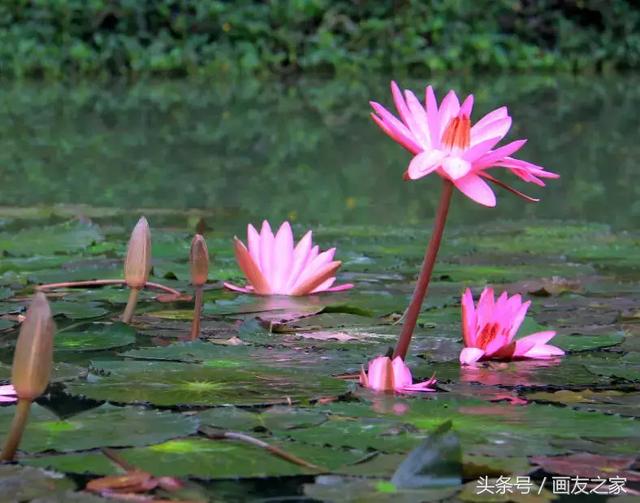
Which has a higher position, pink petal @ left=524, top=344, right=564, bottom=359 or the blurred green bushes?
the blurred green bushes

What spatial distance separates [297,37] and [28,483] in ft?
30.4

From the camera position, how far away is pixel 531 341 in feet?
4.77

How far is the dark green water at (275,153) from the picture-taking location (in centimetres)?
322

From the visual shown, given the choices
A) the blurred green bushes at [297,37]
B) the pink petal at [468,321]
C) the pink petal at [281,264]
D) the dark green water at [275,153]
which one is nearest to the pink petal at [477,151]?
the pink petal at [468,321]

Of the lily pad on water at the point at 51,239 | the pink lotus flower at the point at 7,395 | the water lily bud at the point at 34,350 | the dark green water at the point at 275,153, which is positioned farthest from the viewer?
the dark green water at the point at 275,153

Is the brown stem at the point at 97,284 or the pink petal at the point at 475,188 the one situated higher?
the pink petal at the point at 475,188

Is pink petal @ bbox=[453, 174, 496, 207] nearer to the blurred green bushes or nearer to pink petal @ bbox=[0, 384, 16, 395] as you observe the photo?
pink petal @ bbox=[0, 384, 16, 395]

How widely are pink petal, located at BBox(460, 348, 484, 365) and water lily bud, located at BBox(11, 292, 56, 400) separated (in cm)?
57

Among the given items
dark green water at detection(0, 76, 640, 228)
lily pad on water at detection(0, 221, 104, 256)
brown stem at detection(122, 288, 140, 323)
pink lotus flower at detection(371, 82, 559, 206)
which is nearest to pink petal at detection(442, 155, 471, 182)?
pink lotus flower at detection(371, 82, 559, 206)

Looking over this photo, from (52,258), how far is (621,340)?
959mm

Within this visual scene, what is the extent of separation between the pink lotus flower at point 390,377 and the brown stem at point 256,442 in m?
0.20

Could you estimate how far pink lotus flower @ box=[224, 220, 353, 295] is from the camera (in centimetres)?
179

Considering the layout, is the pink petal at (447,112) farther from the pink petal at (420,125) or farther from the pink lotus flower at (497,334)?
the pink lotus flower at (497,334)

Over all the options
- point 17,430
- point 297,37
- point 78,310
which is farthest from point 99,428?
point 297,37
